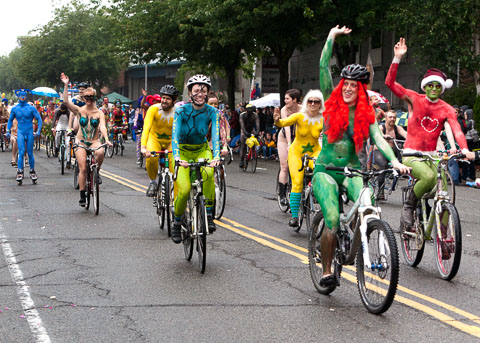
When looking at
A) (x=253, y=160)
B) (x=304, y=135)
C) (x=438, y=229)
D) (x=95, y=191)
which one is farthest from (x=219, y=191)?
(x=253, y=160)

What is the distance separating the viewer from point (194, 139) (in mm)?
8492

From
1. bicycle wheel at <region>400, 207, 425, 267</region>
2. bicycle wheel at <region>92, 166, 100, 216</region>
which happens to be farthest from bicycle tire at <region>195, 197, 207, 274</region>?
bicycle wheel at <region>92, 166, 100, 216</region>

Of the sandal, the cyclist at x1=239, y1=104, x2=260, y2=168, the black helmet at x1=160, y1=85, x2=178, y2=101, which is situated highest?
the black helmet at x1=160, y1=85, x2=178, y2=101

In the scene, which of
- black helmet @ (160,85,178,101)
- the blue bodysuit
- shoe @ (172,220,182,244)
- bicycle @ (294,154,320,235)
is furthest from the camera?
the blue bodysuit

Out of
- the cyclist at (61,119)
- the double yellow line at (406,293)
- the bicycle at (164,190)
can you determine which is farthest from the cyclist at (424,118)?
the cyclist at (61,119)

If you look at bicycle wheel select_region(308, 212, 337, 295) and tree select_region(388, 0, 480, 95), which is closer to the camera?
bicycle wheel select_region(308, 212, 337, 295)

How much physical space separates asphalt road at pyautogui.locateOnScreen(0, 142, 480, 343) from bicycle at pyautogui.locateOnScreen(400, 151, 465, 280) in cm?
→ 17

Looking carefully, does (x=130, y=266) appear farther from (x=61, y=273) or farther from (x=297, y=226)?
(x=297, y=226)

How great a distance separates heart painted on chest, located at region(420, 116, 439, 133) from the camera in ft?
27.2

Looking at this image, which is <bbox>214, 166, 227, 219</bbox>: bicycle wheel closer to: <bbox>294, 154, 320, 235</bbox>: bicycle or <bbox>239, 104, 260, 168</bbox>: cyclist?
<bbox>294, 154, 320, 235</bbox>: bicycle

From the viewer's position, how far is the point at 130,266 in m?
8.16

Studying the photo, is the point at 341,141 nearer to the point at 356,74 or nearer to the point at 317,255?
the point at 356,74

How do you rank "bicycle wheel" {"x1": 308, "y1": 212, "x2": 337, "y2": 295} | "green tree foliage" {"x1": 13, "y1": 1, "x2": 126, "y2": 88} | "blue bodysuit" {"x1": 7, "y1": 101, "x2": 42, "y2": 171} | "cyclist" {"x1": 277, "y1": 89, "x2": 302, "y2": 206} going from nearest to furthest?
"bicycle wheel" {"x1": 308, "y1": 212, "x2": 337, "y2": 295} → "cyclist" {"x1": 277, "y1": 89, "x2": 302, "y2": 206} → "blue bodysuit" {"x1": 7, "y1": 101, "x2": 42, "y2": 171} → "green tree foliage" {"x1": 13, "y1": 1, "x2": 126, "y2": 88}

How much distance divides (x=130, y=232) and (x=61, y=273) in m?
2.88
